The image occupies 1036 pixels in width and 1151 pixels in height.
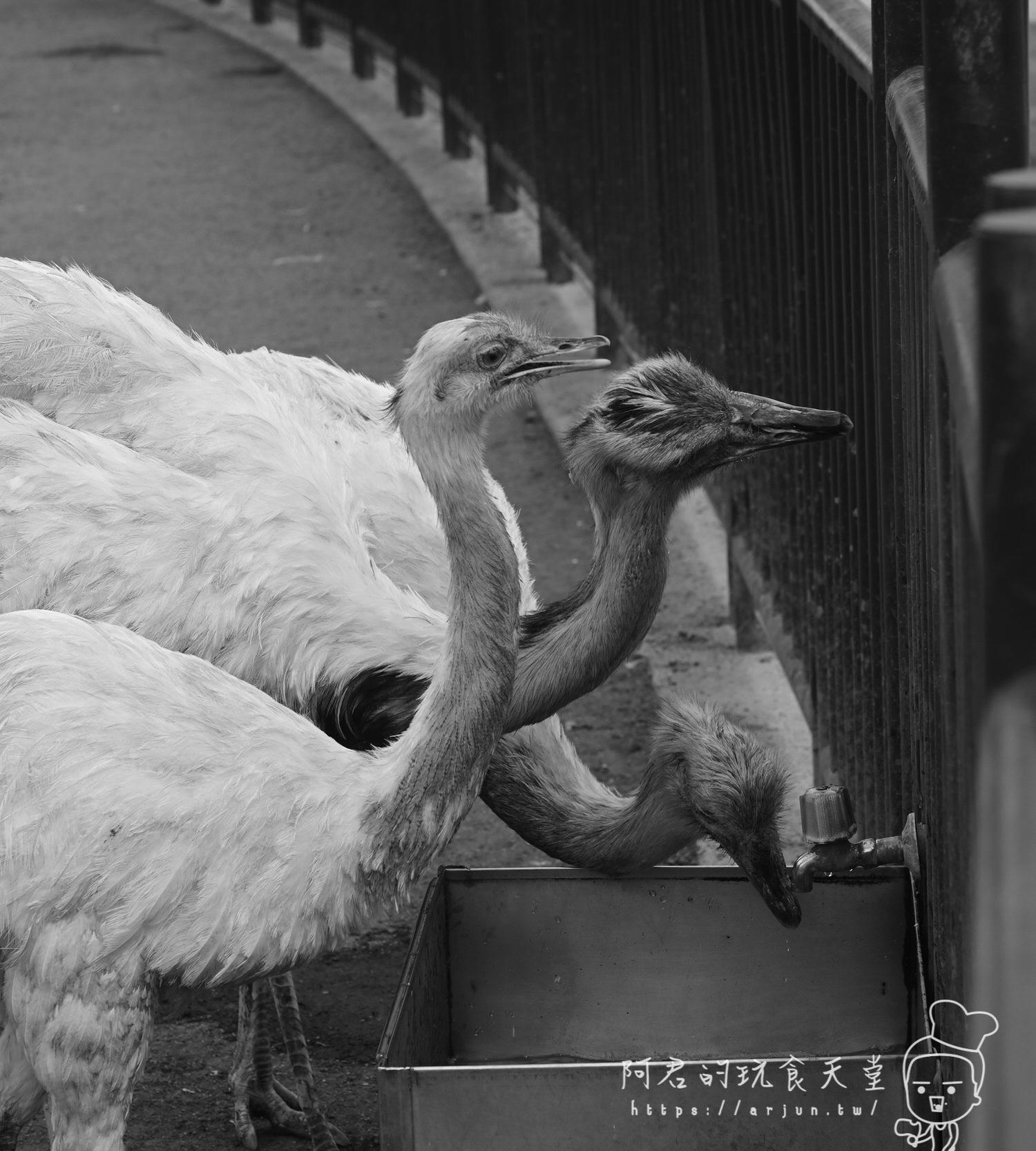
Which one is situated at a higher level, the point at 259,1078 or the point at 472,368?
the point at 472,368

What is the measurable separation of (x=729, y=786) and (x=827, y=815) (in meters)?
0.26

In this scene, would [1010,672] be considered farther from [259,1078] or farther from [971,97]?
[259,1078]

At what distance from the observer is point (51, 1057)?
289cm

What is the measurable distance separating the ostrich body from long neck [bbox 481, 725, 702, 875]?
36cm

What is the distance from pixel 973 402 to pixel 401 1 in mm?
11231

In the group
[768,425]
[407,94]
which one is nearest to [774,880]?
[768,425]

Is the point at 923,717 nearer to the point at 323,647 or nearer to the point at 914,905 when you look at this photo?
the point at 914,905

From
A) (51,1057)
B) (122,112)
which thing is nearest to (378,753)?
(51,1057)

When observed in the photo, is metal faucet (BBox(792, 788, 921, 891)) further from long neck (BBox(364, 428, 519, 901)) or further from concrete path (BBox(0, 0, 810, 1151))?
concrete path (BBox(0, 0, 810, 1151))

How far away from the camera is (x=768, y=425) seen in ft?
11.0

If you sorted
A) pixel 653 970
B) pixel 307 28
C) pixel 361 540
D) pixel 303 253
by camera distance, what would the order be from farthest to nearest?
pixel 307 28 < pixel 303 253 < pixel 361 540 < pixel 653 970

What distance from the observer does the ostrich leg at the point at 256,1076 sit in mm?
3766

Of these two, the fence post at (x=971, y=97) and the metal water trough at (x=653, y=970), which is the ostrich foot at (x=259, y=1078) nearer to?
the metal water trough at (x=653, y=970)

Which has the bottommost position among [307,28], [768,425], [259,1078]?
[259,1078]
